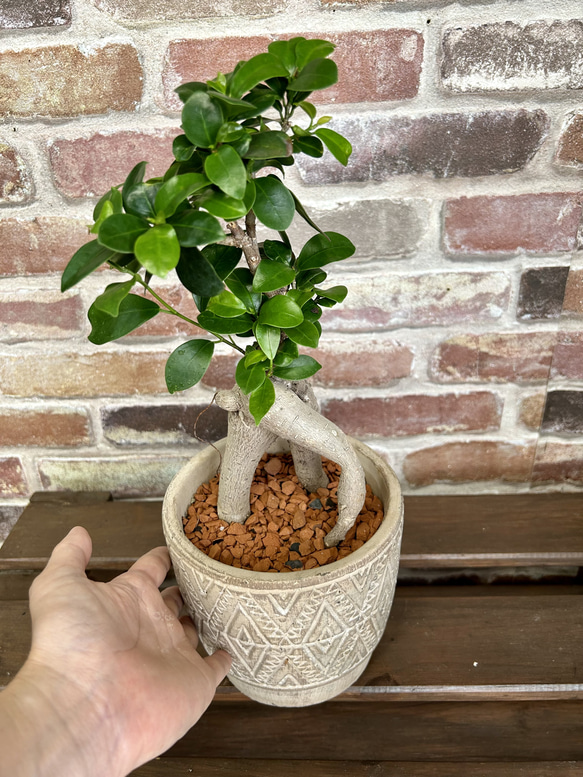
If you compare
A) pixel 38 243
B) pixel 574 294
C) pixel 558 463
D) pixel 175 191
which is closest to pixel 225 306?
pixel 175 191

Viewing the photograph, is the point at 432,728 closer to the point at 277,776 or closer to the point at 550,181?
the point at 277,776

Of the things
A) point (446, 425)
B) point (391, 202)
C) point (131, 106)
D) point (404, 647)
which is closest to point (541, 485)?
point (446, 425)

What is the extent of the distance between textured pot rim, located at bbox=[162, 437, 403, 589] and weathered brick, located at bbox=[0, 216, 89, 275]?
39cm

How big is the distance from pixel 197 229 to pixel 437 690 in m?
0.65

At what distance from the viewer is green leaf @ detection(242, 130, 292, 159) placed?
0.49 meters

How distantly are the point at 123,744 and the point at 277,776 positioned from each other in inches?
8.1

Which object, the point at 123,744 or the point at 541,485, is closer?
the point at 123,744

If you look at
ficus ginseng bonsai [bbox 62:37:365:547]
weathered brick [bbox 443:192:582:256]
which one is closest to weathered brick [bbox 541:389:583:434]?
weathered brick [bbox 443:192:582:256]

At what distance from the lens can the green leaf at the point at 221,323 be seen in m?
0.58

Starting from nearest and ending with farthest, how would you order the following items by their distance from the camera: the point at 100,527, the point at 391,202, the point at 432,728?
1. the point at 432,728
2. the point at 391,202
3. the point at 100,527

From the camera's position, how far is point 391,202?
883 mm

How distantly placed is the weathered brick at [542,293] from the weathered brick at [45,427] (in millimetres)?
736

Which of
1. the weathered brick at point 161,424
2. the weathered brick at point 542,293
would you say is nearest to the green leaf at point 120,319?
the weathered brick at point 161,424

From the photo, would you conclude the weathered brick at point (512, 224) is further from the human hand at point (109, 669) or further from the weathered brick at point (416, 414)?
the human hand at point (109, 669)
